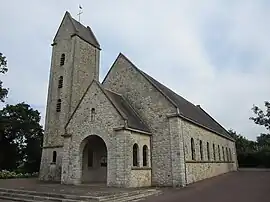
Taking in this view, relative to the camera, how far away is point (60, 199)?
11.7 meters

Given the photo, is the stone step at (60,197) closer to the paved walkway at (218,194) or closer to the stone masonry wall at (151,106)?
the paved walkway at (218,194)

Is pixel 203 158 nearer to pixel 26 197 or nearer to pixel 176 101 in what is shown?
pixel 176 101

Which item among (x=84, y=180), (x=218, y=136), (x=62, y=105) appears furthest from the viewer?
(x=218, y=136)

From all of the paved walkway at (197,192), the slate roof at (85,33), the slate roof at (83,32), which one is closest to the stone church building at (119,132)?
the slate roof at (83,32)

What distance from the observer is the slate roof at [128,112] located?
58.4ft

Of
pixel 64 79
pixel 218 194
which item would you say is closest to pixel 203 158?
pixel 218 194

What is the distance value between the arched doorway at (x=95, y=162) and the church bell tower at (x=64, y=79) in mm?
3675

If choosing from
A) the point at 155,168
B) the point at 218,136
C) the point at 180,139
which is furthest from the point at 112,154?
the point at 218,136

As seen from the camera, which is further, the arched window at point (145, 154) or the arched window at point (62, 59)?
the arched window at point (62, 59)

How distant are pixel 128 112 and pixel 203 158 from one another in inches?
356

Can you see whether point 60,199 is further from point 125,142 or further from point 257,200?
point 257,200

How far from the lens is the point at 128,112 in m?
20.0

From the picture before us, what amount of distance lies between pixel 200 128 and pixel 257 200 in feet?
42.8

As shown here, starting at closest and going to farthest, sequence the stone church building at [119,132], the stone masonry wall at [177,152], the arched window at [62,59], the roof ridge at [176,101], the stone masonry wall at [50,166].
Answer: the stone church building at [119,132]
the stone masonry wall at [177,152]
the roof ridge at [176,101]
the stone masonry wall at [50,166]
the arched window at [62,59]
